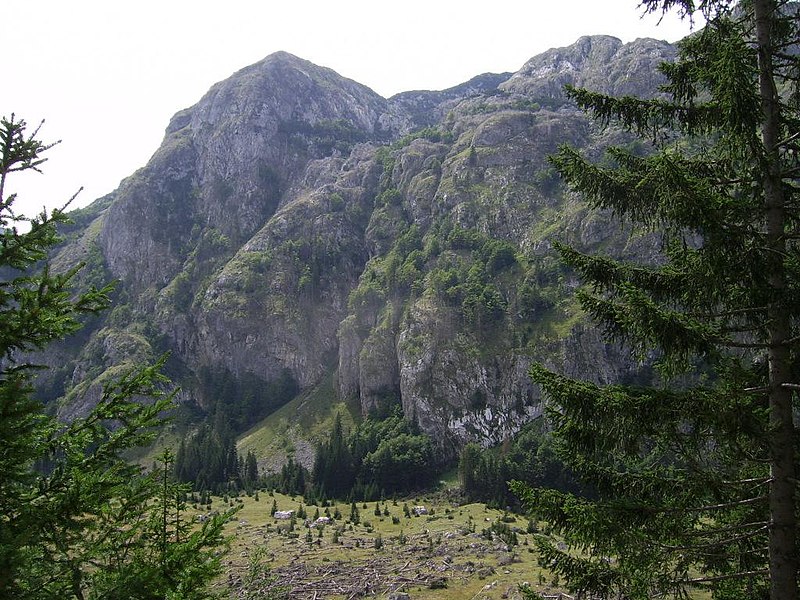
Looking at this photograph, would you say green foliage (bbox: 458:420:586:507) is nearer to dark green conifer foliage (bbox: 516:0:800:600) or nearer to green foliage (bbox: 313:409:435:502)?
green foliage (bbox: 313:409:435:502)

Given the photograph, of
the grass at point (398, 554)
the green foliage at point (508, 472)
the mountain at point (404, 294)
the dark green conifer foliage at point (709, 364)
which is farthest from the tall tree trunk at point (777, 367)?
the mountain at point (404, 294)

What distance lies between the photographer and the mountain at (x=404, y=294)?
386ft

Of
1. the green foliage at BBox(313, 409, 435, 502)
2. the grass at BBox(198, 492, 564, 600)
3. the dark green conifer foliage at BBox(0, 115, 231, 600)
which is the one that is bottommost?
the green foliage at BBox(313, 409, 435, 502)

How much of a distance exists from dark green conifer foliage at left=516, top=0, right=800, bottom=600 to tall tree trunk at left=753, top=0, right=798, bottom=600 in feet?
0.08

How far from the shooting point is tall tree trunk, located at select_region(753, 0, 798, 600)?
27.4 feet

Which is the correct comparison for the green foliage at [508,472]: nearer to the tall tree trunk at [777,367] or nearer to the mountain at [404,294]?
the mountain at [404,294]

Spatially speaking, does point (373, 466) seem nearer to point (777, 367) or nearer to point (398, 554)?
point (398, 554)

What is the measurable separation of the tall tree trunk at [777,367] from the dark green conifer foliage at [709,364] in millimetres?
25

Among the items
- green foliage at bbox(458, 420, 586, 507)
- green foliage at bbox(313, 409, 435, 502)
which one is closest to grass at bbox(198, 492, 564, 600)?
green foliage at bbox(458, 420, 586, 507)

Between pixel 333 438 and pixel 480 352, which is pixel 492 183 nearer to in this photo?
pixel 480 352

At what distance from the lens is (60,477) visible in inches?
317

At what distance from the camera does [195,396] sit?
16088cm

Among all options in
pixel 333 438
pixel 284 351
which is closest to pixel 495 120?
pixel 284 351

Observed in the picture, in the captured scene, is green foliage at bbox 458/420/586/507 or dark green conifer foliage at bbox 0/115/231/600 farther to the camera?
green foliage at bbox 458/420/586/507
